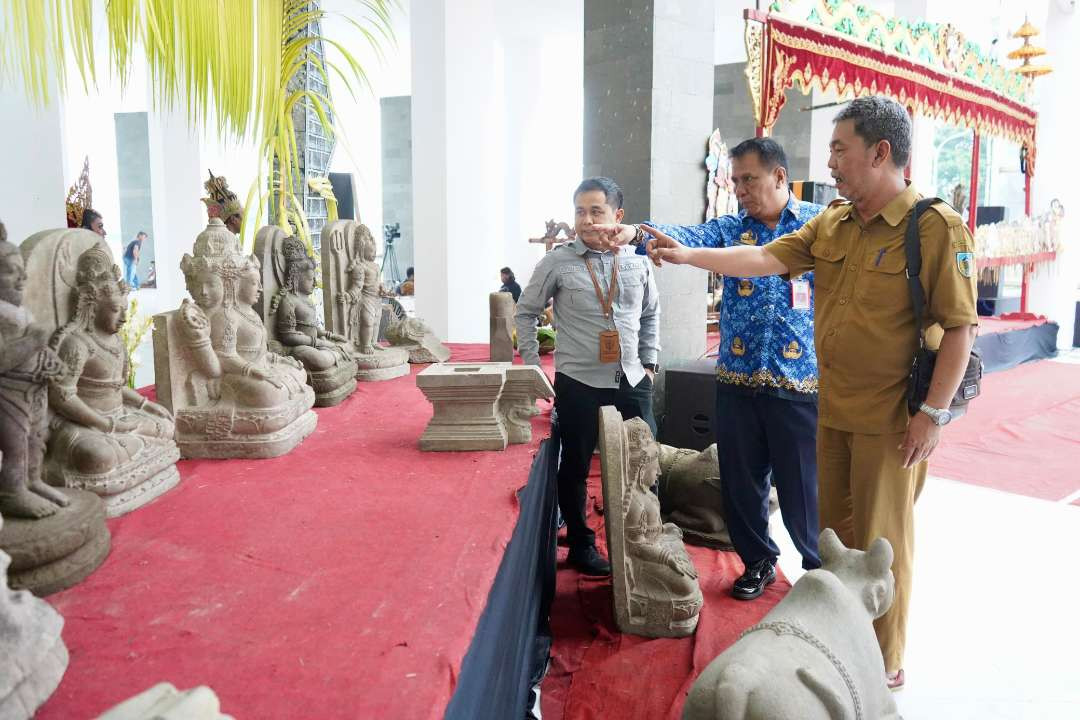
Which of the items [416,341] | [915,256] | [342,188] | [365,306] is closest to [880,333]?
[915,256]

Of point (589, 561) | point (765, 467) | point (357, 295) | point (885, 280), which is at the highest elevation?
point (885, 280)

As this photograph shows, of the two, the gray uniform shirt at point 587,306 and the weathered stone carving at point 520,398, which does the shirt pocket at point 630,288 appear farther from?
the weathered stone carving at point 520,398

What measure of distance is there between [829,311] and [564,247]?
1.17m

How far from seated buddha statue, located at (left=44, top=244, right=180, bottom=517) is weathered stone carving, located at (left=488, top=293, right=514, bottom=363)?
2.37 meters

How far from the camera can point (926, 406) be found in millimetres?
1995

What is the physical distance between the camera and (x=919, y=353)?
2.05 meters

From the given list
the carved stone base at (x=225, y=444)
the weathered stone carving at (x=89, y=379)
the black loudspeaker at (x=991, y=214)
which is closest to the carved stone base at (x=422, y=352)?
the carved stone base at (x=225, y=444)

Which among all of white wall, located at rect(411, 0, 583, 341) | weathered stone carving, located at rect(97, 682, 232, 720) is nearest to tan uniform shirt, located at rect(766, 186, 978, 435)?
weathered stone carving, located at rect(97, 682, 232, 720)

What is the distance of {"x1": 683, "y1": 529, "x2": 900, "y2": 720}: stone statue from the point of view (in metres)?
1.50

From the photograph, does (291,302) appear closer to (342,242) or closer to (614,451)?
(342,242)

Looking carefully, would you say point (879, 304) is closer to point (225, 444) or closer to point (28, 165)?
point (225, 444)

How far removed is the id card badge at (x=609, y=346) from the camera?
2949 mm

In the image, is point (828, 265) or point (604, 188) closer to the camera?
point (828, 265)

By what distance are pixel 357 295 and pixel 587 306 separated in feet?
5.17
